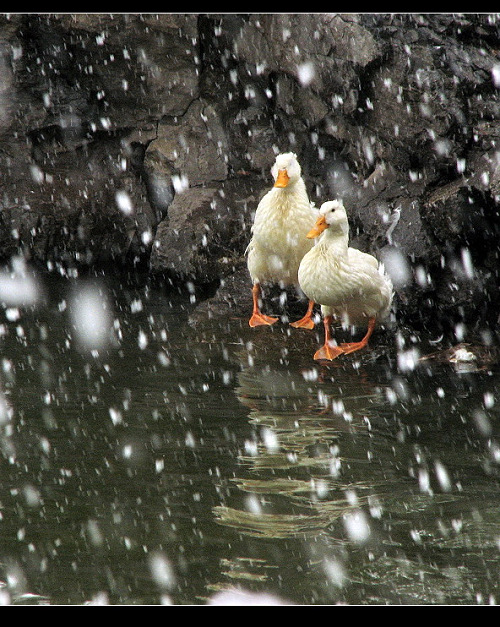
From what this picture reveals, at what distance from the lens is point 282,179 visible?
316 inches

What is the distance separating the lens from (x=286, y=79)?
10.5 metres

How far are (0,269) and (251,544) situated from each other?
7147 millimetres

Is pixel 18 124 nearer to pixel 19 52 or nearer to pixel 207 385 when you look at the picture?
pixel 19 52

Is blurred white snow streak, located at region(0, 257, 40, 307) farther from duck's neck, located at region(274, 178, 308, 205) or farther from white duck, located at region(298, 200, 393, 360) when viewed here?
white duck, located at region(298, 200, 393, 360)

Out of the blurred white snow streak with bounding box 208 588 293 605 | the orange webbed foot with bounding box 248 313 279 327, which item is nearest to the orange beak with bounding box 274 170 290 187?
the orange webbed foot with bounding box 248 313 279 327

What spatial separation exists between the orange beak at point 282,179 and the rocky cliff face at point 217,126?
58.7 inches

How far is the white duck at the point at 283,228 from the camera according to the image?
8219mm

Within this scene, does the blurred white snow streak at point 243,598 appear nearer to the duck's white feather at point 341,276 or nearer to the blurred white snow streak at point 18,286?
the duck's white feather at point 341,276

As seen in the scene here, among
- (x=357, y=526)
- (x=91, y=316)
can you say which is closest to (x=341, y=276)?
(x=91, y=316)

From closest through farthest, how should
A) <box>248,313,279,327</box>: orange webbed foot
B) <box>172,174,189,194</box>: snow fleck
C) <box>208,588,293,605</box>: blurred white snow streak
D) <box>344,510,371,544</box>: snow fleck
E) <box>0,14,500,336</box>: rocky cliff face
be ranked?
<box>208,588,293,605</box>: blurred white snow streak
<box>344,510,371,544</box>: snow fleck
<box>248,313,279,327</box>: orange webbed foot
<box>0,14,500,336</box>: rocky cliff face
<box>172,174,189,194</box>: snow fleck

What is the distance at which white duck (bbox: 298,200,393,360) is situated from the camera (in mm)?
7352

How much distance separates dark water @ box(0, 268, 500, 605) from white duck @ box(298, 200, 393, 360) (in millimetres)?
432

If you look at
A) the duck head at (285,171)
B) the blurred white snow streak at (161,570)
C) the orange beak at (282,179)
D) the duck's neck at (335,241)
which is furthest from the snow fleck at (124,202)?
the blurred white snow streak at (161,570)

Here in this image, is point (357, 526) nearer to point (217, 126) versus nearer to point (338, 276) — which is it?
point (338, 276)
